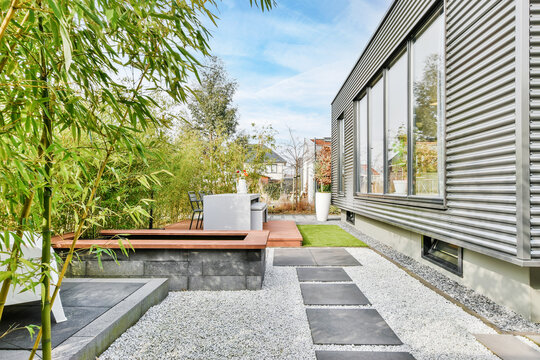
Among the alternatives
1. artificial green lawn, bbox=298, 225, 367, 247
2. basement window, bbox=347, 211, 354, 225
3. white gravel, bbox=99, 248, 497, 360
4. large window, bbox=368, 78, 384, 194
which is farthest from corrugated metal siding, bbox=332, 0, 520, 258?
basement window, bbox=347, 211, 354, 225

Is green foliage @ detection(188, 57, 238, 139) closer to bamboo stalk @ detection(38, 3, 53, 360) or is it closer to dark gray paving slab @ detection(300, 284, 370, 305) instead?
dark gray paving slab @ detection(300, 284, 370, 305)

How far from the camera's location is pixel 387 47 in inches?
191

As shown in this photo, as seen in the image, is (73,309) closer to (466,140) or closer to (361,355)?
(361,355)

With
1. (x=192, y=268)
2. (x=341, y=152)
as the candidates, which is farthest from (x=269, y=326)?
(x=341, y=152)

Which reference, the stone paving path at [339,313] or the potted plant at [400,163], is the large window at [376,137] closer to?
the potted plant at [400,163]

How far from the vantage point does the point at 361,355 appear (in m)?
1.82

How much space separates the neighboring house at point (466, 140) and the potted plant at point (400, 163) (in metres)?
0.01

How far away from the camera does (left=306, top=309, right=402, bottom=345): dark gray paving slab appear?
2.00m

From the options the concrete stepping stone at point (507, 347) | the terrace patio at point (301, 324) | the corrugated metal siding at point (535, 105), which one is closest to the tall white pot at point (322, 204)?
the terrace patio at point (301, 324)

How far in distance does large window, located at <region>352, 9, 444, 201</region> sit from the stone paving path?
4.64 ft

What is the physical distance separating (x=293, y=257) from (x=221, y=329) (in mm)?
2327

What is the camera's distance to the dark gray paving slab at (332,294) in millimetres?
2670

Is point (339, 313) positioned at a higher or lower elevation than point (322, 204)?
lower

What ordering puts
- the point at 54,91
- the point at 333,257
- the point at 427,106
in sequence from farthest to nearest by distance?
1. the point at 333,257
2. the point at 427,106
3. the point at 54,91
